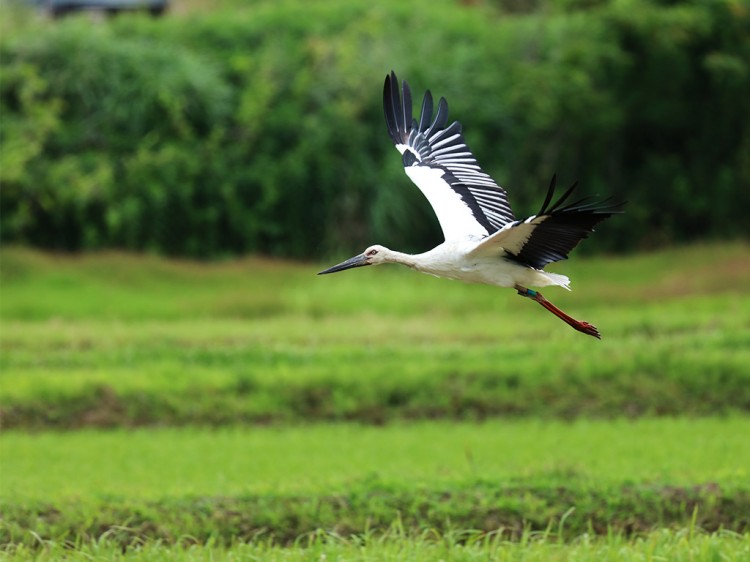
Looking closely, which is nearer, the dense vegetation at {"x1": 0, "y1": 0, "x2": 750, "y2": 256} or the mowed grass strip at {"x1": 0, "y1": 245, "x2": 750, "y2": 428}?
the mowed grass strip at {"x1": 0, "y1": 245, "x2": 750, "y2": 428}

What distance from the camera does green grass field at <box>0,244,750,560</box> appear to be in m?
6.66

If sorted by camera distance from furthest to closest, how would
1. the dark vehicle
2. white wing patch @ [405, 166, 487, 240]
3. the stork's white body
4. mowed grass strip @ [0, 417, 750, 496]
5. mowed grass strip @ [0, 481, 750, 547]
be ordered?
the dark vehicle → mowed grass strip @ [0, 417, 750, 496] → mowed grass strip @ [0, 481, 750, 547] → white wing patch @ [405, 166, 487, 240] → the stork's white body

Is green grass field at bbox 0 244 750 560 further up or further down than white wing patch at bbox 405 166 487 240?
further down

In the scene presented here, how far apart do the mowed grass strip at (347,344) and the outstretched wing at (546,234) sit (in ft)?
14.5

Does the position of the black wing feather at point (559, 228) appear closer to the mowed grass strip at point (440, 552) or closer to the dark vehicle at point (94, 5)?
the mowed grass strip at point (440, 552)

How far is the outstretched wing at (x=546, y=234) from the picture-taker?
214 inches

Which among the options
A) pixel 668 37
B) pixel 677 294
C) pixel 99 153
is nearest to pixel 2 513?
pixel 677 294

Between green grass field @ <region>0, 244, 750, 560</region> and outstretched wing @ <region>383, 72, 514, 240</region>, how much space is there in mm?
1424

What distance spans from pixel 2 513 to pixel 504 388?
4.68 meters

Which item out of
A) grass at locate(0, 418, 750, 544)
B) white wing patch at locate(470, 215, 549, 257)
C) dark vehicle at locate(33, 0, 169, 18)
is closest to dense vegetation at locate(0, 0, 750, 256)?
grass at locate(0, 418, 750, 544)

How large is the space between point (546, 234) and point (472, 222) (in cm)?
85

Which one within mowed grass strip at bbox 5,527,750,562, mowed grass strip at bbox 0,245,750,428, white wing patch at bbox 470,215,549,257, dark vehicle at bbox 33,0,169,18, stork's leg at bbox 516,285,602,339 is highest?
dark vehicle at bbox 33,0,169,18

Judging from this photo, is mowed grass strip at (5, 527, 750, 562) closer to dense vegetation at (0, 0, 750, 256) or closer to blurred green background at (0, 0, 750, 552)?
blurred green background at (0, 0, 750, 552)

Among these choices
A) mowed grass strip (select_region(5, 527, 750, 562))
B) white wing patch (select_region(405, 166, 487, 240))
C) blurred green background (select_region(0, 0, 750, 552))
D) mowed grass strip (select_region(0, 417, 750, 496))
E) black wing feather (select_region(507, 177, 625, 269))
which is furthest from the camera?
mowed grass strip (select_region(0, 417, 750, 496))
